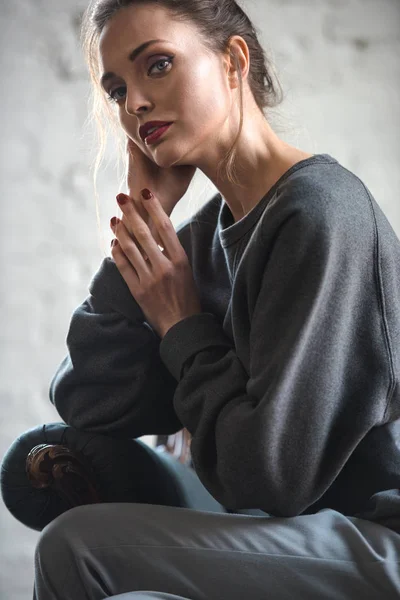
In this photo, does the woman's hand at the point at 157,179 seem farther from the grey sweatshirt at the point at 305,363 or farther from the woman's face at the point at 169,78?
the grey sweatshirt at the point at 305,363

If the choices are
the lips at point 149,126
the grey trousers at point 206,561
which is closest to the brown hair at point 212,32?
the lips at point 149,126

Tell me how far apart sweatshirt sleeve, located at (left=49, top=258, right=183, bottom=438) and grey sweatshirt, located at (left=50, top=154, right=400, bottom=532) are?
0.57 ft

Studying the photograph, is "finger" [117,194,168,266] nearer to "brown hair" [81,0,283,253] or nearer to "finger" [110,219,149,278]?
"finger" [110,219,149,278]

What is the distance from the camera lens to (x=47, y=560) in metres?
1.10

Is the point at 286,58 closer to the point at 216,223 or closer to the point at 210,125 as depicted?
the point at 216,223

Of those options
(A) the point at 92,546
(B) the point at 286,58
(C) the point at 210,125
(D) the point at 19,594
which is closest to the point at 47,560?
(A) the point at 92,546

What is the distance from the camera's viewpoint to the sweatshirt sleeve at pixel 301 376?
1133mm

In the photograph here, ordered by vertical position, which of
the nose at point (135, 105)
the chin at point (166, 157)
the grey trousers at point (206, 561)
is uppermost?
the nose at point (135, 105)

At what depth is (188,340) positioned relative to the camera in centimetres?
133

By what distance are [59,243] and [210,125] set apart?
1.12 m

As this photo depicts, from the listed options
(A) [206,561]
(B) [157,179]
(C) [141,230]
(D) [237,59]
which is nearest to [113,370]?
(C) [141,230]

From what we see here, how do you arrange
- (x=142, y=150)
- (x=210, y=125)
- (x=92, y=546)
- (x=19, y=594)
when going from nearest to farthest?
(x=92, y=546) → (x=210, y=125) → (x=142, y=150) → (x=19, y=594)

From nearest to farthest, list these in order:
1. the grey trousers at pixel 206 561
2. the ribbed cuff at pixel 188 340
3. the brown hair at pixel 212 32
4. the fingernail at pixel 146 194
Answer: the grey trousers at pixel 206 561, the ribbed cuff at pixel 188 340, the brown hair at pixel 212 32, the fingernail at pixel 146 194

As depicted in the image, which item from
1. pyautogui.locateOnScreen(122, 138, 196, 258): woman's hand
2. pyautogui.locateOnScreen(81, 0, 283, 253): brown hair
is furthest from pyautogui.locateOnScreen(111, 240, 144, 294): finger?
pyautogui.locateOnScreen(81, 0, 283, 253): brown hair
